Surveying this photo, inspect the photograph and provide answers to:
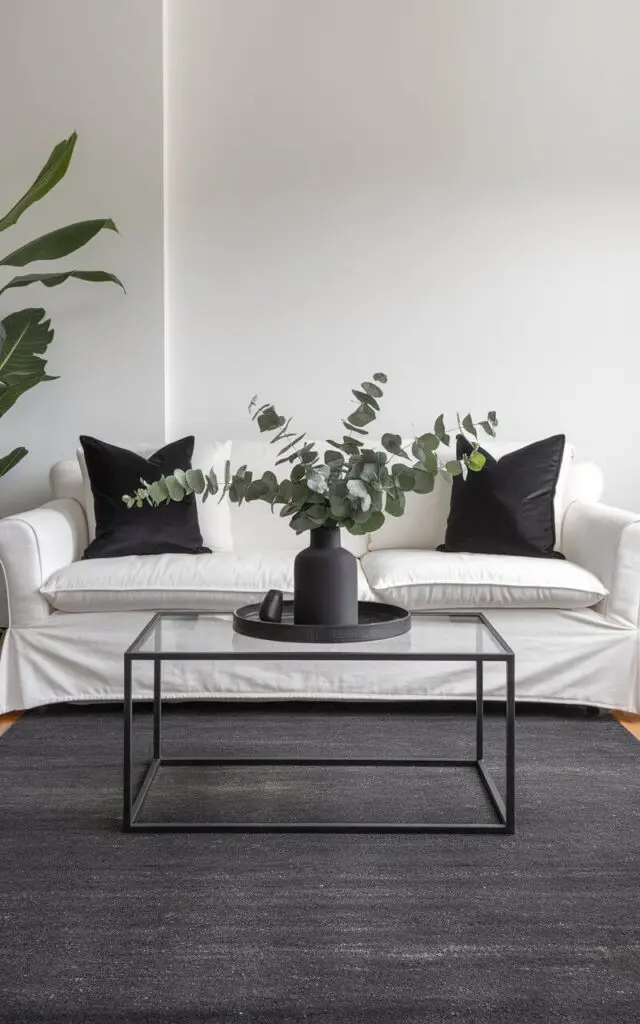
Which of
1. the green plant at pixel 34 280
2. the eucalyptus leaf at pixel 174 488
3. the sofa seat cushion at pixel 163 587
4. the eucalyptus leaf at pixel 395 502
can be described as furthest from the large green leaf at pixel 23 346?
the eucalyptus leaf at pixel 395 502

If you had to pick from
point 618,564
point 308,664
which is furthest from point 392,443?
point 618,564

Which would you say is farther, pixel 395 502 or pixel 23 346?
pixel 23 346

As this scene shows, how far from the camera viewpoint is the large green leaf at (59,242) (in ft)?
10.7

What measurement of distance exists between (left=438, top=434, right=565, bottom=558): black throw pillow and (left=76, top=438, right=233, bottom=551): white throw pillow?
2.70 ft

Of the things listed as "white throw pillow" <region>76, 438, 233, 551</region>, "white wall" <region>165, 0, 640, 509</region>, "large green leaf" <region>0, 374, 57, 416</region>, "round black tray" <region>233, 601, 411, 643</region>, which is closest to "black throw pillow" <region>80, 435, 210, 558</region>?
"white throw pillow" <region>76, 438, 233, 551</region>

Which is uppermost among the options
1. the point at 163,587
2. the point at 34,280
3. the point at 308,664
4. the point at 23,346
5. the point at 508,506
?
the point at 34,280

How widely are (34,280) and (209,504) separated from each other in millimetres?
1068

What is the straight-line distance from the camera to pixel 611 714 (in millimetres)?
2828

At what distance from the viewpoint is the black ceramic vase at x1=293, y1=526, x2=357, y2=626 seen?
6.59 feet

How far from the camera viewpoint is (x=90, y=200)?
369 centimetres

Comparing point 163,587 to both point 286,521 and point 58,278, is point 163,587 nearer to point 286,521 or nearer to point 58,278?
point 286,521

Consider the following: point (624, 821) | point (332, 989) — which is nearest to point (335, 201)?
point (624, 821)

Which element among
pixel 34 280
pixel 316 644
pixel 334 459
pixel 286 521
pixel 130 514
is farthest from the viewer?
pixel 286 521

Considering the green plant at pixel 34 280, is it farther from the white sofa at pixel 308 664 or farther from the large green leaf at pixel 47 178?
the white sofa at pixel 308 664
